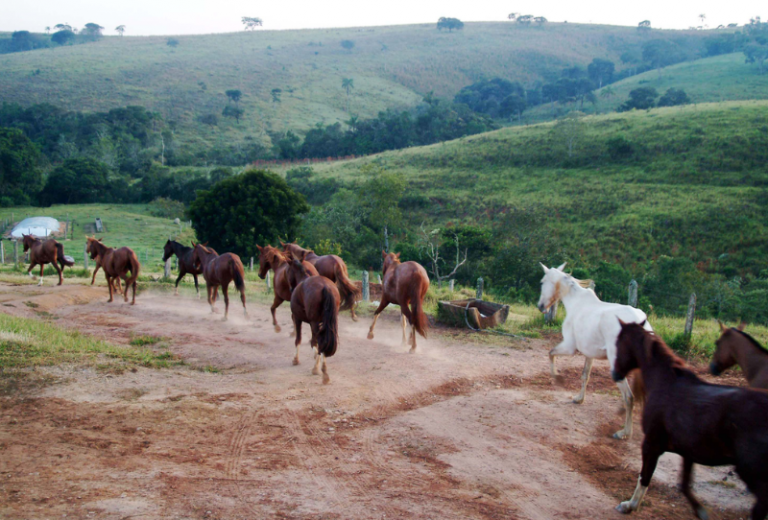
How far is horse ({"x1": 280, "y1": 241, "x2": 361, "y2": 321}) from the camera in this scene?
1105 cm

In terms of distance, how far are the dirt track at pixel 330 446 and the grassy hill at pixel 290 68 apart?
69498 mm

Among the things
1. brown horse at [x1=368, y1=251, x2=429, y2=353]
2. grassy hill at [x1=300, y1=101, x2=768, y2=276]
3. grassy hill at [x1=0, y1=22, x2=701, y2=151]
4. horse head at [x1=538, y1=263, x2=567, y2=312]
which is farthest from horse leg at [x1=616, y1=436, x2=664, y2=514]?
grassy hill at [x1=0, y1=22, x2=701, y2=151]

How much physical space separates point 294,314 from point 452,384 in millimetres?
3063

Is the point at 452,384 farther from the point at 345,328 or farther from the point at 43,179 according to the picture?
the point at 43,179

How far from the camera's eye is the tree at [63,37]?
131625 mm

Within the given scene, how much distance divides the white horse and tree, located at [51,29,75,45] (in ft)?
524

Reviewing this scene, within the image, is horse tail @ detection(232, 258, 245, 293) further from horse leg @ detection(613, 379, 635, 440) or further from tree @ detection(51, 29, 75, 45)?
tree @ detection(51, 29, 75, 45)

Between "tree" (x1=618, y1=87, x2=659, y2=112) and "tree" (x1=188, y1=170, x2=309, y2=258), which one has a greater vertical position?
"tree" (x1=618, y1=87, x2=659, y2=112)

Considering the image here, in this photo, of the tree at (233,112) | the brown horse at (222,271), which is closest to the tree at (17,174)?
the tree at (233,112)

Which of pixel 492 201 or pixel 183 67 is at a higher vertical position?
pixel 183 67

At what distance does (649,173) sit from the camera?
143 feet

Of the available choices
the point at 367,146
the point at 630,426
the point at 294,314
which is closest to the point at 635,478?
the point at 630,426

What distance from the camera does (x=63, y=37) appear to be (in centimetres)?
13275

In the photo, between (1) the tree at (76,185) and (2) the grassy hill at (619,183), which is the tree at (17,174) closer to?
(1) the tree at (76,185)
